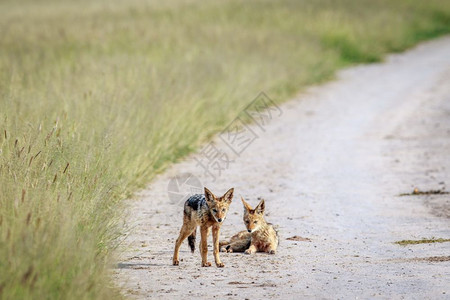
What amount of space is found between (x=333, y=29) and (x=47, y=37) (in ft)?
30.7

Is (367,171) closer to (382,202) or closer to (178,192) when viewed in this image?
(382,202)

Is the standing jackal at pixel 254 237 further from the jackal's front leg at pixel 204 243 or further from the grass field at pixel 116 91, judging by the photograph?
the grass field at pixel 116 91

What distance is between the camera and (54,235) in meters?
5.23

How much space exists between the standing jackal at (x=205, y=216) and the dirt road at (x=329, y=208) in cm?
14

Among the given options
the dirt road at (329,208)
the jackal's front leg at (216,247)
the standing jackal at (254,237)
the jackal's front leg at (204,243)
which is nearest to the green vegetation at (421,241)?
the dirt road at (329,208)

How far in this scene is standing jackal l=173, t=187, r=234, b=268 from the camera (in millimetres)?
6812

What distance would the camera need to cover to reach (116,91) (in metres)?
11.7

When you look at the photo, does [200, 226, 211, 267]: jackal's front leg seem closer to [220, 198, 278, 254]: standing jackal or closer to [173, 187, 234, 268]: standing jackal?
[173, 187, 234, 268]: standing jackal

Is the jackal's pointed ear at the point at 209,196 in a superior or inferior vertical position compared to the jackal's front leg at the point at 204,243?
superior

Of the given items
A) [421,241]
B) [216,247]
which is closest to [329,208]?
[421,241]

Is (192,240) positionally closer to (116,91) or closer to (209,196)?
(209,196)

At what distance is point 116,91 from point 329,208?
3817mm

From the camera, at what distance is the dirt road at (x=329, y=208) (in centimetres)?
648

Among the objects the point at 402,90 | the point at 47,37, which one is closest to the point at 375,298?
the point at 402,90
